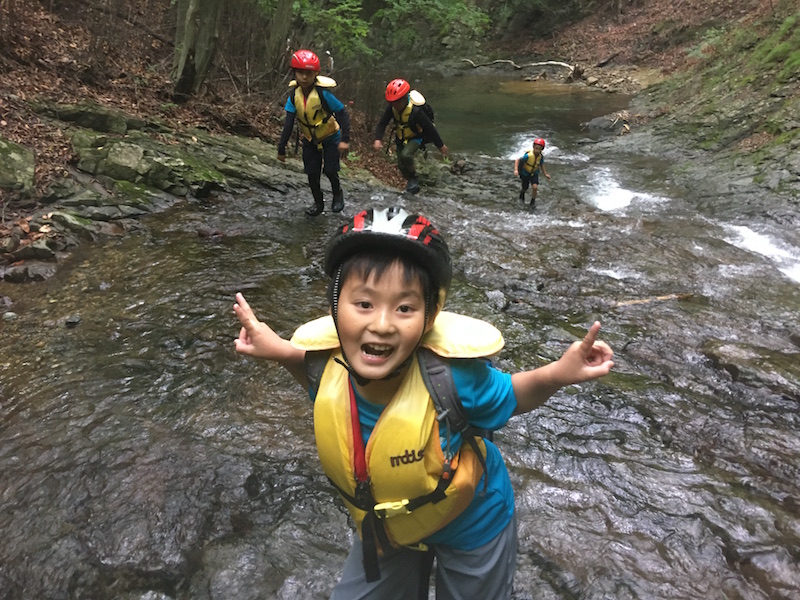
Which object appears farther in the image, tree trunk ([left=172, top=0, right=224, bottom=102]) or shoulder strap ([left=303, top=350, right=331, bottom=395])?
tree trunk ([left=172, top=0, right=224, bottom=102])

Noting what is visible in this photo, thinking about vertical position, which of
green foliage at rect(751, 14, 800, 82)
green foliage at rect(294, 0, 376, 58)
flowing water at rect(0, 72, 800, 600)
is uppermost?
green foliage at rect(751, 14, 800, 82)

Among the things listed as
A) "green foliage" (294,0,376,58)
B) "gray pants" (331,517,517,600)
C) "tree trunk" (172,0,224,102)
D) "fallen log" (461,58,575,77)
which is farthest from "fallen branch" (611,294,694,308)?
"fallen log" (461,58,575,77)

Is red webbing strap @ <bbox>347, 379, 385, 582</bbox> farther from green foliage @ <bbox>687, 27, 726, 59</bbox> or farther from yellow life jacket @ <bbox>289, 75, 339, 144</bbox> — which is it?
green foliage @ <bbox>687, 27, 726, 59</bbox>

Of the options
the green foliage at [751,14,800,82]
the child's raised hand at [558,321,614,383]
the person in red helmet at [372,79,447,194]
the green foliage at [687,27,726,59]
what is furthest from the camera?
the green foliage at [687,27,726,59]

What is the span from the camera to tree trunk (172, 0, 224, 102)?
29.4 ft

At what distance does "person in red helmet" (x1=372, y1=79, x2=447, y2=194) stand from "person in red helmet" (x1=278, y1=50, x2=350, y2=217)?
196 cm

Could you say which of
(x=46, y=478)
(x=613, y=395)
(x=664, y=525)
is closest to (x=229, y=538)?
(x=46, y=478)

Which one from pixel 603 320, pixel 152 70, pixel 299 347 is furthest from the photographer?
pixel 152 70

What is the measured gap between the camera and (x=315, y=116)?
22.4 ft

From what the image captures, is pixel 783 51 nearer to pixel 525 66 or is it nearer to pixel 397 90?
pixel 397 90

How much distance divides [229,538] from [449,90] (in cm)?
2469

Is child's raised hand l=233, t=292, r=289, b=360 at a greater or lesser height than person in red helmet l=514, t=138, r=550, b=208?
lesser

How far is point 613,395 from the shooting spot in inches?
158

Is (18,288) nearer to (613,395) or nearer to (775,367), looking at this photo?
(613,395)
